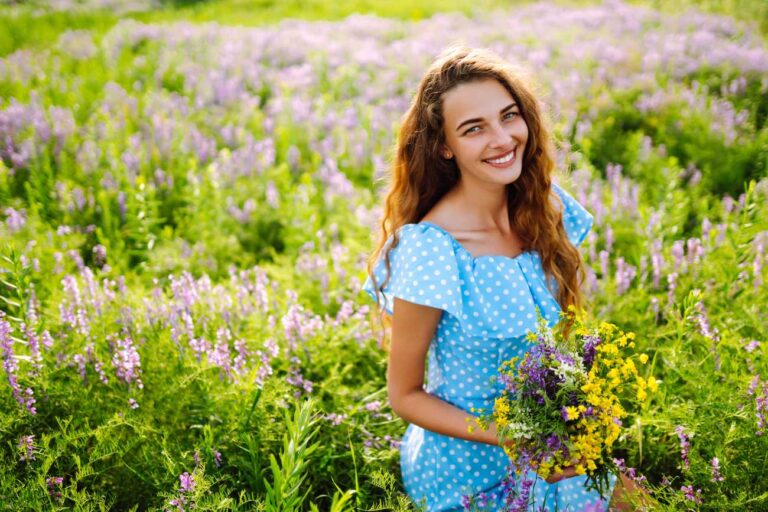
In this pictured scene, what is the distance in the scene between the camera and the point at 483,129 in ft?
8.49

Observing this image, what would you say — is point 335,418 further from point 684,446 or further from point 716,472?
point 716,472

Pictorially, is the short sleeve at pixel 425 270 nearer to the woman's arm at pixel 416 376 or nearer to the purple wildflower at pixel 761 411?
the woman's arm at pixel 416 376

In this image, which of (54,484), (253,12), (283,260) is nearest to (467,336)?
(54,484)

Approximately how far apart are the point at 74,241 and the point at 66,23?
1056cm

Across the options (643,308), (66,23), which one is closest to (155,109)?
(643,308)

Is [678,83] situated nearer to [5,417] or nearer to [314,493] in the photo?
[314,493]

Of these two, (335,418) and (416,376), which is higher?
(416,376)

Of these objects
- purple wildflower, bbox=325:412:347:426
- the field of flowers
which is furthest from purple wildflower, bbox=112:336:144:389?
purple wildflower, bbox=325:412:347:426

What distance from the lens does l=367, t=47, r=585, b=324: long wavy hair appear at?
8.57 ft

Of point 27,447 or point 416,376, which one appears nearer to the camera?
point 27,447

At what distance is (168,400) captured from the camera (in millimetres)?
2953

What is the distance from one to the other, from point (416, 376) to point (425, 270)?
0.47 m

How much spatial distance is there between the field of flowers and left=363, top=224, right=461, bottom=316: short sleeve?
65 cm

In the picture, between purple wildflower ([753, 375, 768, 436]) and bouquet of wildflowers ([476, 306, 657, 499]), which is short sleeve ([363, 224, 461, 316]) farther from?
purple wildflower ([753, 375, 768, 436])
